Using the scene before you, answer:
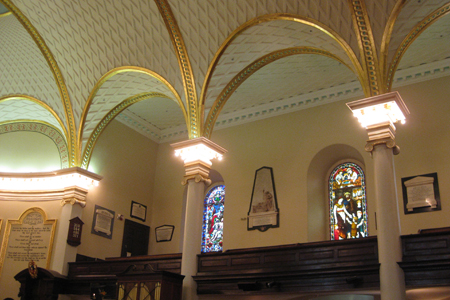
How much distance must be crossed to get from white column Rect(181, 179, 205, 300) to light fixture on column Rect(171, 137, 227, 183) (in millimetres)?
204

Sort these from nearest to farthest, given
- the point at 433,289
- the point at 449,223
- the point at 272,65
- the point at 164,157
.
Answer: the point at 433,289, the point at 449,223, the point at 272,65, the point at 164,157

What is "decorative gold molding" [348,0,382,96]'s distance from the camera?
9.95 metres

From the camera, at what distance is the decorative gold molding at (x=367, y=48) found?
995 cm

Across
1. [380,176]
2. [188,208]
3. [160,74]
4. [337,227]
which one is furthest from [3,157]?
[380,176]

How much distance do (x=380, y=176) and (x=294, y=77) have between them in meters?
5.76

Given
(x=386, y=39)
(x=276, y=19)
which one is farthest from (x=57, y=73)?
(x=386, y=39)

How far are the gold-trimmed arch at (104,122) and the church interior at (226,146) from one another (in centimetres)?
6

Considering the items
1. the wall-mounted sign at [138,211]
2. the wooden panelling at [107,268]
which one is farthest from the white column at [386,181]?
the wall-mounted sign at [138,211]

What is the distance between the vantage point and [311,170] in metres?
14.2

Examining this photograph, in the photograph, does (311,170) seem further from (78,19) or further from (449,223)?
(78,19)

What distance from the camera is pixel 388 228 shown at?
898cm

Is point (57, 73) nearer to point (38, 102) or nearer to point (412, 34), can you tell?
point (38, 102)

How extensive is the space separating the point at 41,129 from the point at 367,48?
34.6 feet

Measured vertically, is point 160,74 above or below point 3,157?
above
